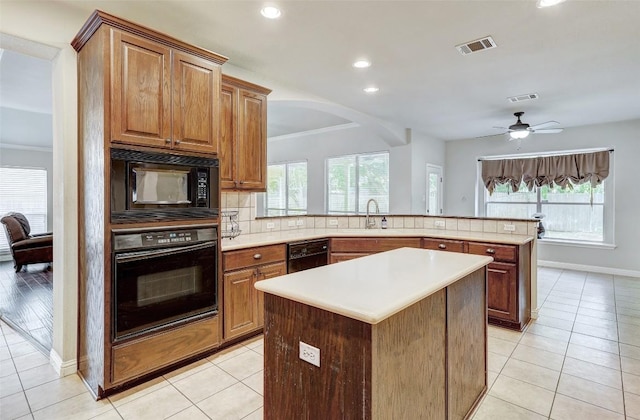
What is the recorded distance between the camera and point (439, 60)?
10.5ft

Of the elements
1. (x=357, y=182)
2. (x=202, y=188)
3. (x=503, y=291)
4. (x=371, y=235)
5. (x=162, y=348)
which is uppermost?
(x=357, y=182)

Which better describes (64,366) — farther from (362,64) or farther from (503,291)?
(503,291)

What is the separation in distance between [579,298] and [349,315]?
4.63 meters

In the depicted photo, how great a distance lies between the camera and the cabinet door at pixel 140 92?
6.81 ft

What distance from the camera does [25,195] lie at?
6.95 meters

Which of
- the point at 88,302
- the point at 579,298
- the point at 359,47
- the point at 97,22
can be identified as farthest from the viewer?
the point at 579,298

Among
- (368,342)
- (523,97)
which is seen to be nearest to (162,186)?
(368,342)

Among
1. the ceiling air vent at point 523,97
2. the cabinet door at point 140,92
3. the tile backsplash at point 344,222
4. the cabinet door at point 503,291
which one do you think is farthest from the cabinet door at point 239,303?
the ceiling air vent at point 523,97

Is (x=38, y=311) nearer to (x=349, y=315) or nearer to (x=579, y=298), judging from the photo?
(x=349, y=315)

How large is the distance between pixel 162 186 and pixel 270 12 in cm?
147

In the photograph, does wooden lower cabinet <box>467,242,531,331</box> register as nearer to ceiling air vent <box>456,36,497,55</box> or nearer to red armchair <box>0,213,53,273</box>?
ceiling air vent <box>456,36,497,55</box>

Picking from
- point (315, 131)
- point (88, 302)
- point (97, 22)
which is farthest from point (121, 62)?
Answer: point (315, 131)

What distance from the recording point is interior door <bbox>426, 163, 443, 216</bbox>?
6.96m

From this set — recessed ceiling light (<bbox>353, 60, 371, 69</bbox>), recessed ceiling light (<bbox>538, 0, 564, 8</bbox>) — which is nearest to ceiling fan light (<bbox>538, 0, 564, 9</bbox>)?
recessed ceiling light (<bbox>538, 0, 564, 8</bbox>)
